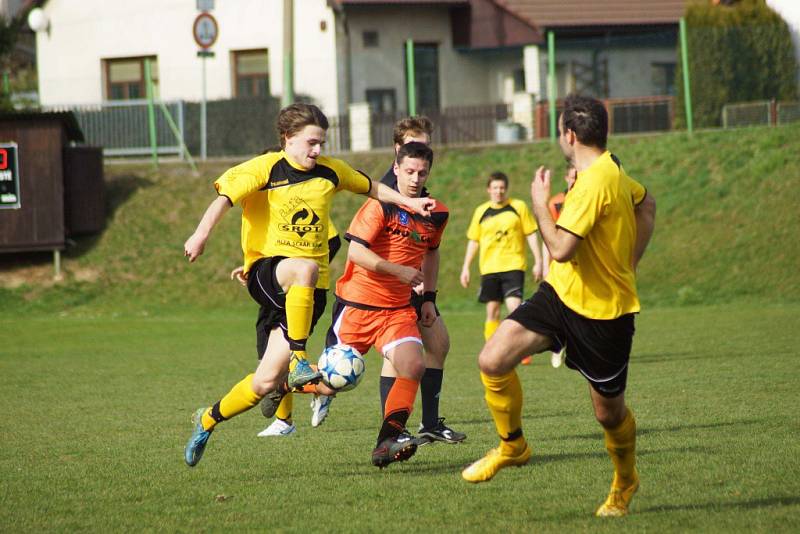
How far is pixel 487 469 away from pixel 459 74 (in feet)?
103

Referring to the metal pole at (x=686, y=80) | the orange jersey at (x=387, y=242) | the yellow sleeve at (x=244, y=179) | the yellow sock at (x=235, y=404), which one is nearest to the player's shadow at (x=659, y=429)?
the orange jersey at (x=387, y=242)

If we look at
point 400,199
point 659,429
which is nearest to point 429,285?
point 400,199

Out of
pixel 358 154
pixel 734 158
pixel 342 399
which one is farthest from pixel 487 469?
pixel 358 154

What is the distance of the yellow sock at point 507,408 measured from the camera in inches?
229

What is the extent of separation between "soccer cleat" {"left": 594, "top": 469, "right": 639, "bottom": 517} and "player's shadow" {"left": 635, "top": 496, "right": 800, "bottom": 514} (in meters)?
0.09

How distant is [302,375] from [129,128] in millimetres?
23250

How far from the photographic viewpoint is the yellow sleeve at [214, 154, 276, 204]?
22.0ft

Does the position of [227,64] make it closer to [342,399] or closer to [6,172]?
[6,172]

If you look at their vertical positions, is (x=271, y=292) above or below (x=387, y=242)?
below

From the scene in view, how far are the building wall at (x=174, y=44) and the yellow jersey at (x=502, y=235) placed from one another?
65.5ft

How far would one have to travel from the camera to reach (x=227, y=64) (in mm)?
35219

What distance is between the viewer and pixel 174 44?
35750 millimetres

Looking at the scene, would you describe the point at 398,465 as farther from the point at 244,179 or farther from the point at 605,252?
the point at 605,252

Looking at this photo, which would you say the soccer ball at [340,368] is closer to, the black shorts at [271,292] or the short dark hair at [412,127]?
the black shorts at [271,292]
